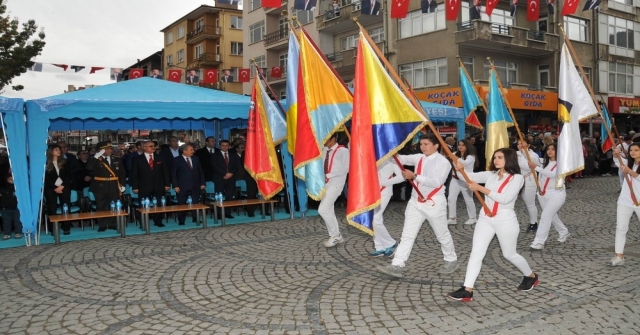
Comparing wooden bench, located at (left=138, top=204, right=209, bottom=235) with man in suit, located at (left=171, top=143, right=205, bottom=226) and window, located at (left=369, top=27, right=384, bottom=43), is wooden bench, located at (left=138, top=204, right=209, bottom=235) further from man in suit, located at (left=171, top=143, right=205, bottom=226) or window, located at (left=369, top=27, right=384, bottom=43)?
window, located at (left=369, top=27, right=384, bottom=43)

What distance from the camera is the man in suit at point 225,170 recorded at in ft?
40.6

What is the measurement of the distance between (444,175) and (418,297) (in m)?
1.54

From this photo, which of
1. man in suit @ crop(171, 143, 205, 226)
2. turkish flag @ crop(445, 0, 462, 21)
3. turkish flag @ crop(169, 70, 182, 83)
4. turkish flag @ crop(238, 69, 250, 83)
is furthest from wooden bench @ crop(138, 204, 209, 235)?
turkish flag @ crop(238, 69, 250, 83)

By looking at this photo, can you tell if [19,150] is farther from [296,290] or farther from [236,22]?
[236,22]

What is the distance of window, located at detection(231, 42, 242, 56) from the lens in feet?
167

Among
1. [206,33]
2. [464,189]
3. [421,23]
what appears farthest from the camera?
[206,33]

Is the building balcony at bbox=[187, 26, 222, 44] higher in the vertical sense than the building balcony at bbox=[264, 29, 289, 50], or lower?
higher

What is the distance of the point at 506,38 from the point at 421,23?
4.71 metres

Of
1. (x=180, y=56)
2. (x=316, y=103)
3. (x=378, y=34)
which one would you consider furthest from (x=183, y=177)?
(x=180, y=56)

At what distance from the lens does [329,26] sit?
33.1 metres

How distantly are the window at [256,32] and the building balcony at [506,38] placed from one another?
730 inches

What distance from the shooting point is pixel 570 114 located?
274 inches

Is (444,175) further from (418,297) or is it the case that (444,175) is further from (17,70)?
(17,70)

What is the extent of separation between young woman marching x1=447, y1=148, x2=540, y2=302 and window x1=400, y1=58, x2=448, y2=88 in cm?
2306
